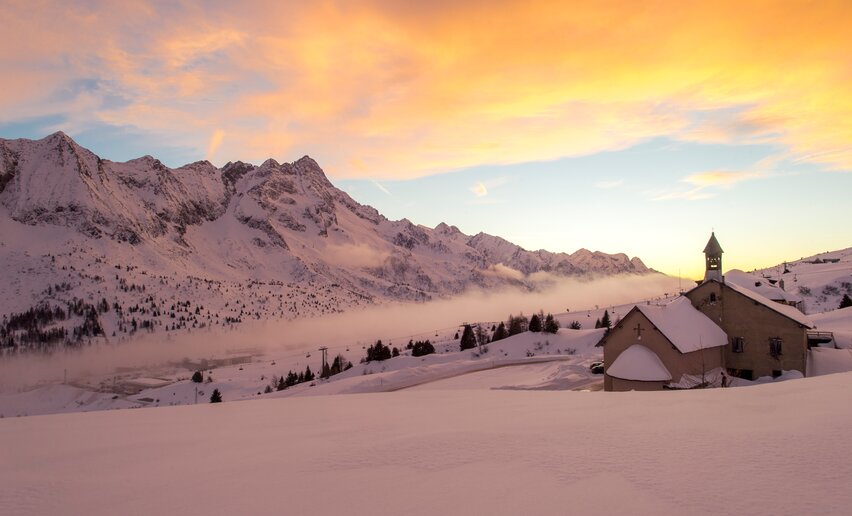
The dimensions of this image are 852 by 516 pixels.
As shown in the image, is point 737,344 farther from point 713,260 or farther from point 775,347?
point 713,260

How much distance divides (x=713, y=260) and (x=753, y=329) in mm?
6911

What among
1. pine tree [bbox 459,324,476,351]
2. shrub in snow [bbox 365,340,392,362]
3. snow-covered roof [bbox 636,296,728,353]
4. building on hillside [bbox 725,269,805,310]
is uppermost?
building on hillside [bbox 725,269,805,310]

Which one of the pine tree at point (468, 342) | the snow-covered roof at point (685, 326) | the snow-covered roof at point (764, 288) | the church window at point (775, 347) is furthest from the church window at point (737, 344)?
the pine tree at point (468, 342)

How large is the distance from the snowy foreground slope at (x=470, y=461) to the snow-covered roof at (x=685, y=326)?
25.4 metres

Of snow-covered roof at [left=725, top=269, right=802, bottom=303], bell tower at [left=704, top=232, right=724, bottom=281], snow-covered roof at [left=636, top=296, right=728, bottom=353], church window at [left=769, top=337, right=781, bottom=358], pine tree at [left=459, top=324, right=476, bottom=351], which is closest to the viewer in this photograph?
snow-covered roof at [left=636, top=296, right=728, bottom=353]

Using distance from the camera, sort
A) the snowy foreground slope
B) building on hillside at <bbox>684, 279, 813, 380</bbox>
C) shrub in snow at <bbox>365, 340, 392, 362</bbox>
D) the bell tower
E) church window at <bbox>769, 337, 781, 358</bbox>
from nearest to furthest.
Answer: the snowy foreground slope → building on hillside at <bbox>684, 279, 813, 380</bbox> → church window at <bbox>769, 337, 781, 358</bbox> → the bell tower → shrub in snow at <bbox>365, 340, 392, 362</bbox>

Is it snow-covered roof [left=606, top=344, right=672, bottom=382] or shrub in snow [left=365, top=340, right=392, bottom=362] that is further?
shrub in snow [left=365, top=340, right=392, bottom=362]

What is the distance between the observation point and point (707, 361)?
36469mm

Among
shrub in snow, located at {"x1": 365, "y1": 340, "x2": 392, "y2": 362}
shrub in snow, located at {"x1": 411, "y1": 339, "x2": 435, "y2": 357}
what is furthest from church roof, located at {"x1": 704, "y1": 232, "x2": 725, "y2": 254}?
shrub in snow, located at {"x1": 365, "y1": 340, "x2": 392, "y2": 362}

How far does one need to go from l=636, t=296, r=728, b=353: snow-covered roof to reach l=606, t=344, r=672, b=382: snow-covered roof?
1.77 metres

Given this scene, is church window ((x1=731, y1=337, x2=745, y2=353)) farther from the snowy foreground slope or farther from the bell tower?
the snowy foreground slope

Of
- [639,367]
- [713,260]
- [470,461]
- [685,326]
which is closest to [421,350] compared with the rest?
[713,260]

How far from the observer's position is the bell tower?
4128cm

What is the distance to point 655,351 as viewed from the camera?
35594 mm
